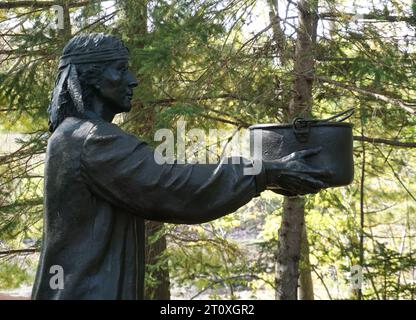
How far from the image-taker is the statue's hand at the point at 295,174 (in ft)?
9.76

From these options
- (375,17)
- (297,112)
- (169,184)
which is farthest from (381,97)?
(169,184)

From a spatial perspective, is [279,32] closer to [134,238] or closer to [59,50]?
[59,50]

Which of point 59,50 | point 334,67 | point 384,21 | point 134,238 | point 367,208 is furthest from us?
point 367,208

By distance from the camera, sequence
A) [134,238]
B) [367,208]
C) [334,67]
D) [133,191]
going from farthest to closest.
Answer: [367,208], [334,67], [134,238], [133,191]

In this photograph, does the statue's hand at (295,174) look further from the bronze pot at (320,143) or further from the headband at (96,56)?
the headband at (96,56)

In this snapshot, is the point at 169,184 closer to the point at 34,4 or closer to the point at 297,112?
the point at 297,112

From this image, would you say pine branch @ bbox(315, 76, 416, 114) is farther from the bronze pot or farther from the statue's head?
the statue's head

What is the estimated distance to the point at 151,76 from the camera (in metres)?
8.02

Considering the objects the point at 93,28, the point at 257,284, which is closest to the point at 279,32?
the point at 93,28

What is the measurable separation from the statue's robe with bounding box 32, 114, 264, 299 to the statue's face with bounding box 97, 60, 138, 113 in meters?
0.15

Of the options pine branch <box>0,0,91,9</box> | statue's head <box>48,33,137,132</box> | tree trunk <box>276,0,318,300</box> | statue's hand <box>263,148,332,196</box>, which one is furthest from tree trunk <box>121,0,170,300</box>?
statue's hand <box>263,148,332,196</box>

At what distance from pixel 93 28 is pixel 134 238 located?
6167 millimetres

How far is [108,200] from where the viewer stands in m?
3.06

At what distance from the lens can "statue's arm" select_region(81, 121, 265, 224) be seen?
2.99 metres
